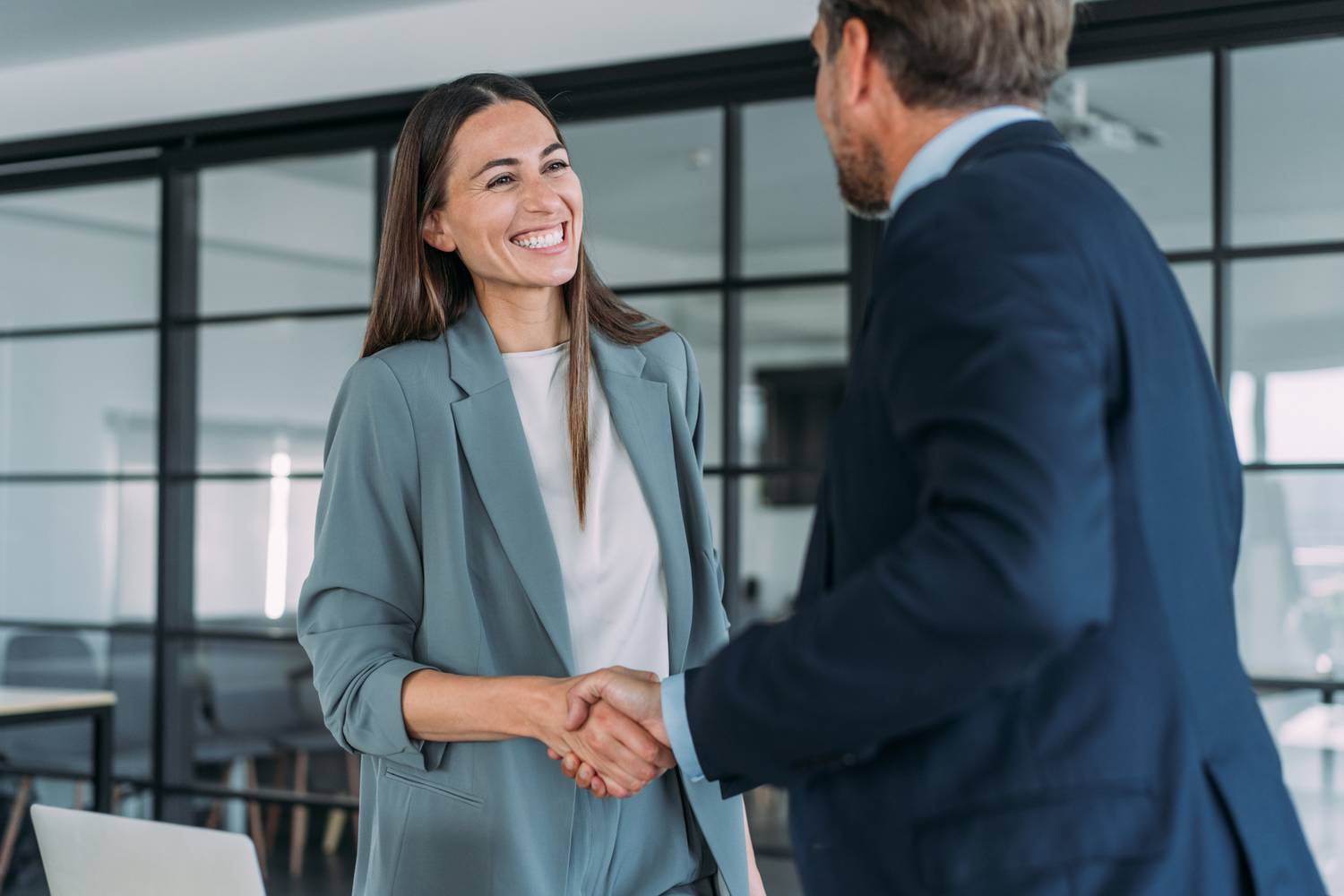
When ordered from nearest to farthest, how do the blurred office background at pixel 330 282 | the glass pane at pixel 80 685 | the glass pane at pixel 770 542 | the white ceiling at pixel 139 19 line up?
the blurred office background at pixel 330 282 → the white ceiling at pixel 139 19 → the glass pane at pixel 770 542 → the glass pane at pixel 80 685

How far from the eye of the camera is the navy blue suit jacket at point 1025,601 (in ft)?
2.81

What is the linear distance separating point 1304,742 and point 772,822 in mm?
1453

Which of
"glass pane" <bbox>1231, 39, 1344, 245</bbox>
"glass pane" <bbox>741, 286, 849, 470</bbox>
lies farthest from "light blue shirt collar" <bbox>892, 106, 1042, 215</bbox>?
"glass pane" <bbox>741, 286, 849, 470</bbox>

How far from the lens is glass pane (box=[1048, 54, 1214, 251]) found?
11.5 feet

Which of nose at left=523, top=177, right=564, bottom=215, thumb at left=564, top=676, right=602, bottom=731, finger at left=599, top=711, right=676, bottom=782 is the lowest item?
finger at left=599, top=711, right=676, bottom=782

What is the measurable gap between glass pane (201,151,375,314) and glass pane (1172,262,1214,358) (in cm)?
242

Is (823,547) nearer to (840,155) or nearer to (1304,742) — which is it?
(840,155)

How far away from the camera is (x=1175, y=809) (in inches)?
35.2

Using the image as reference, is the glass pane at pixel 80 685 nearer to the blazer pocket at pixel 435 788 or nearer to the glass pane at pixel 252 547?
the glass pane at pixel 252 547

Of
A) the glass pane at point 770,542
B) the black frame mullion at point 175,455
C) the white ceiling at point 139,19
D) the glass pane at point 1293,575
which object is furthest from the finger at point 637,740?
the black frame mullion at point 175,455

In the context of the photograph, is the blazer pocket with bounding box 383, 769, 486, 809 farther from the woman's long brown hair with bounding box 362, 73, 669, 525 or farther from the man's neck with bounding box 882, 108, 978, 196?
the man's neck with bounding box 882, 108, 978, 196

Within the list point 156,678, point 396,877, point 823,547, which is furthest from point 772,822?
point 823,547

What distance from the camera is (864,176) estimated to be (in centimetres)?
109

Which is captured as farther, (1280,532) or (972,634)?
(1280,532)
